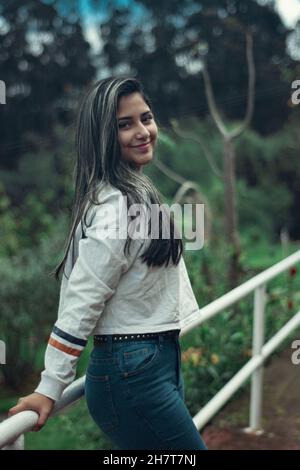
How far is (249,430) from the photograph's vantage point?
9.31ft

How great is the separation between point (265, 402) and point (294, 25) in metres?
6.66

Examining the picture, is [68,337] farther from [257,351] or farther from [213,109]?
[213,109]

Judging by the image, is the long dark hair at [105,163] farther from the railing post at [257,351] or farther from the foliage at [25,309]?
the foliage at [25,309]

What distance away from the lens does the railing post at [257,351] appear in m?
2.60

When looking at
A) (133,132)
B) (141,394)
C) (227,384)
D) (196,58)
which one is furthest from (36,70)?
(141,394)

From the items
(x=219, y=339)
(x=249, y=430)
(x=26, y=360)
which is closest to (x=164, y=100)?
(x=26, y=360)

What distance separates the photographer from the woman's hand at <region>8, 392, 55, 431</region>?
1154mm

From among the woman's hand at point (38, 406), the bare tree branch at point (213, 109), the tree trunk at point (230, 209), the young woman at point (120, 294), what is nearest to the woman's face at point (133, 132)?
the young woman at point (120, 294)

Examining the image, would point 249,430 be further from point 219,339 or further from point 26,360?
point 26,360

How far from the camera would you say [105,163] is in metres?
1.29

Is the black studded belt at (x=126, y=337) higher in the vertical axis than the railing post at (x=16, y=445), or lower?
higher

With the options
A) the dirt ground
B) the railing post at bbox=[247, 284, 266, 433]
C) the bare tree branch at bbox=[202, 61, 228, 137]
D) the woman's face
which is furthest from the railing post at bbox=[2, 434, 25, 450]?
the bare tree branch at bbox=[202, 61, 228, 137]

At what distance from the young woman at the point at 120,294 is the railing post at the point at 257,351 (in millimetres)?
1283
